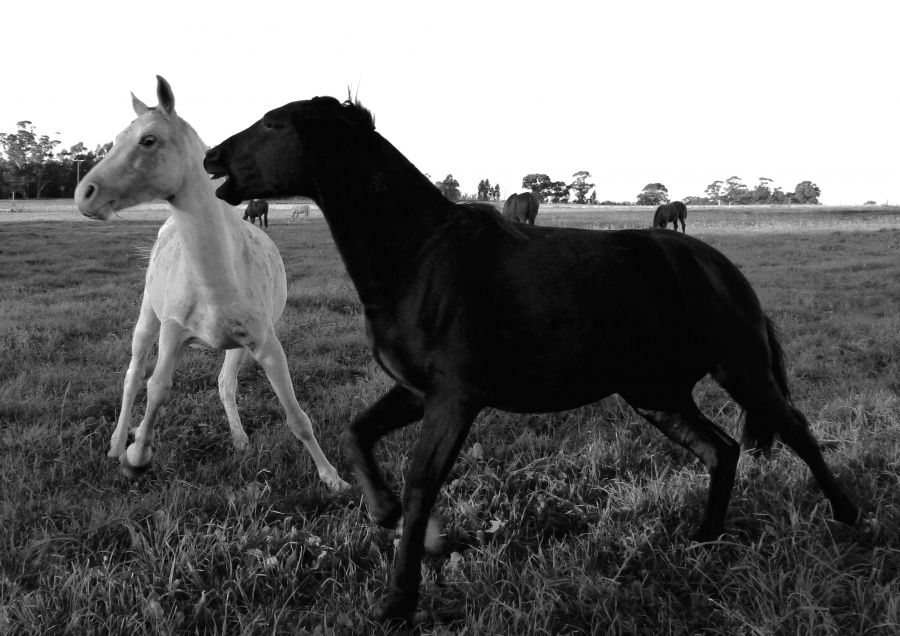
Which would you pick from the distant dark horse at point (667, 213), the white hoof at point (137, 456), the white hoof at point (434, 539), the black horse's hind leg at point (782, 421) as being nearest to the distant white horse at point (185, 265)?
the white hoof at point (137, 456)

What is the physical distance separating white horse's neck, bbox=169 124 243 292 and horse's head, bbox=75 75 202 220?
36mm

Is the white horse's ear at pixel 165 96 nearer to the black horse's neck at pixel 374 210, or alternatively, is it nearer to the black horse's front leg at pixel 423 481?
the black horse's neck at pixel 374 210

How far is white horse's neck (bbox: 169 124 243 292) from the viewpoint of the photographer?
337cm

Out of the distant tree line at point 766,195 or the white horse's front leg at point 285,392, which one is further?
the distant tree line at point 766,195

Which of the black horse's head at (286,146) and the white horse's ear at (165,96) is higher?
the white horse's ear at (165,96)

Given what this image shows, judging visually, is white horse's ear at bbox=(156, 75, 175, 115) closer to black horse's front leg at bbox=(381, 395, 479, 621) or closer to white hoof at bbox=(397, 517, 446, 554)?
black horse's front leg at bbox=(381, 395, 479, 621)

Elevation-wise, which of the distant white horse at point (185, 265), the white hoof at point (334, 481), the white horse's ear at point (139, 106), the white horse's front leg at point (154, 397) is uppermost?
the white horse's ear at point (139, 106)

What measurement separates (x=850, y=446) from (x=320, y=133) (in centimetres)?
361

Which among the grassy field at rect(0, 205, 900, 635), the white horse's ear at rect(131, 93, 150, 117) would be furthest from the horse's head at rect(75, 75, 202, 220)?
the grassy field at rect(0, 205, 900, 635)

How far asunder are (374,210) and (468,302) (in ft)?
1.73

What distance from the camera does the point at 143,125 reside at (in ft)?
10.7

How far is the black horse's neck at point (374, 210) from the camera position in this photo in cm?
229

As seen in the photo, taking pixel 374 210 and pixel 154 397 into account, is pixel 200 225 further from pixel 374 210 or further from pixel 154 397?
pixel 374 210

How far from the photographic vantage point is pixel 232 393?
4.34m
